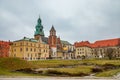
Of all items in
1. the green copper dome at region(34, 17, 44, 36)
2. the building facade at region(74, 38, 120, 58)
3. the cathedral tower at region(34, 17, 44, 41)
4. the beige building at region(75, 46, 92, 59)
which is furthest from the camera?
the beige building at region(75, 46, 92, 59)

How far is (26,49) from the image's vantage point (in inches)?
5103

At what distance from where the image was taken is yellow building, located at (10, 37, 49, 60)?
128750mm

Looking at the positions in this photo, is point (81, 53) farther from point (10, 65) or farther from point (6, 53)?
point (10, 65)

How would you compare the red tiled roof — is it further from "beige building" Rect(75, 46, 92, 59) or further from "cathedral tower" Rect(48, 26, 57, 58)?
"cathedral tower" Rect(48, 26, 57, 58)

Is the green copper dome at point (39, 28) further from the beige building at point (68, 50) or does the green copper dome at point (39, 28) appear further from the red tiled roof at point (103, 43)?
the red tiled roof at point (103, 43)

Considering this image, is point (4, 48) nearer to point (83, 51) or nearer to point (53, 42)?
point (53, 42)

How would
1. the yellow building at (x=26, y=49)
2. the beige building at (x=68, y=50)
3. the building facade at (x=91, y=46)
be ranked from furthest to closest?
the beige building at (x=68, y=50), the building facade at (x=91, y=46), the yellow building at (x=26, y=49)

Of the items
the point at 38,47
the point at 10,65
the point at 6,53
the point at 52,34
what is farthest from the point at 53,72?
the point at 52,34

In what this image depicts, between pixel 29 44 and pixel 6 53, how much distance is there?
46.5ft

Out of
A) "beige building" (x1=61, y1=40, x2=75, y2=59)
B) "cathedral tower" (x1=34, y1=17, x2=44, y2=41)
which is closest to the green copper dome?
"cathedral tower" (x1=34, y1=17, x2=44, y2=41)

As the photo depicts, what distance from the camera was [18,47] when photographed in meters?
130

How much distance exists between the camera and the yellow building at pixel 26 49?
128750 mm

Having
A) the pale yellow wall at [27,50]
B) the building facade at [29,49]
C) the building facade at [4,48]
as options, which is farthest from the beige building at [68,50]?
the building facade at [4,48]

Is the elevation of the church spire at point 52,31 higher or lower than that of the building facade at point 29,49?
higher
